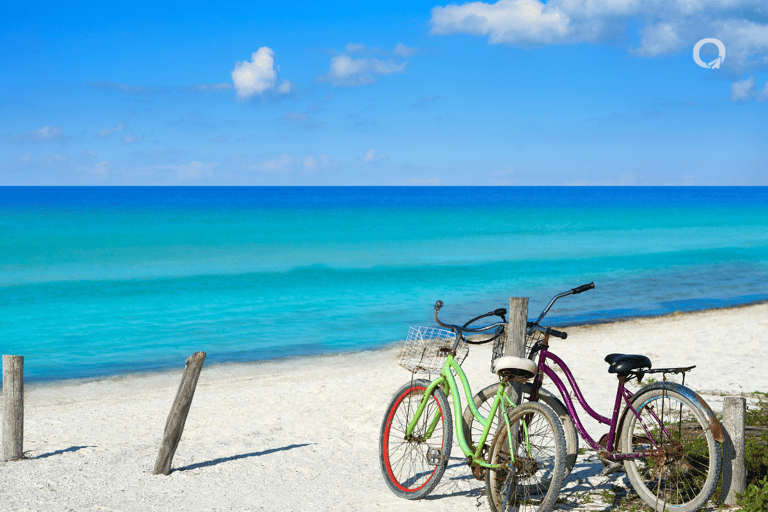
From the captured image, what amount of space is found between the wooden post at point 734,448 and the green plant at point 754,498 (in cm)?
4

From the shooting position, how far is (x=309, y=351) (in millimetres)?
17000

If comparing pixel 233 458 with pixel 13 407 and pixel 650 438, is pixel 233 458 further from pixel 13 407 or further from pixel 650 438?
pixel 650 438

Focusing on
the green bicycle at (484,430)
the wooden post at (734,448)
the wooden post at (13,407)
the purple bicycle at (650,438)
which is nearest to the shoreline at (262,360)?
the wooden post at (13,407)

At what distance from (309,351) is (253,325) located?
4.62 metres

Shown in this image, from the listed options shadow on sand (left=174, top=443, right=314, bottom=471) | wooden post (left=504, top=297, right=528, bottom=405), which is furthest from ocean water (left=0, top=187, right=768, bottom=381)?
wooden post (left=504, top=297, right=528, bottom=405)

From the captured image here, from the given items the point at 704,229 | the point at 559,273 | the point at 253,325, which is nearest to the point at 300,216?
the point at 704,229

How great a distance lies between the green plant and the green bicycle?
128 cm

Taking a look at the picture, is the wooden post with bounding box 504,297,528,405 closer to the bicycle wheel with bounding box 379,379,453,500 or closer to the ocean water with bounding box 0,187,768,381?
the bicycle wheel with bounding box 379,379,453,500

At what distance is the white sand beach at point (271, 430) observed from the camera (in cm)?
609

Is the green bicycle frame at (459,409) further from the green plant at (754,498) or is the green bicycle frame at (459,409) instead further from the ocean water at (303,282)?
the ocean water at (303,282)

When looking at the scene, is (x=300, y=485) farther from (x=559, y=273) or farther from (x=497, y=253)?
(x=497, y=253)

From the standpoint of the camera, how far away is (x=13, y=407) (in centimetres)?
730

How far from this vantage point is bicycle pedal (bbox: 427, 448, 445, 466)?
212 inches

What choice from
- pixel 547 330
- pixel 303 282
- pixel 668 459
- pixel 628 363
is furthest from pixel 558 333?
pixel 303 282
